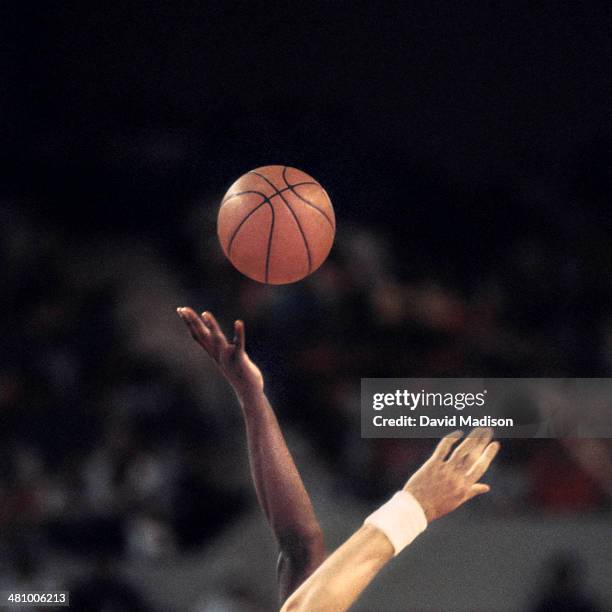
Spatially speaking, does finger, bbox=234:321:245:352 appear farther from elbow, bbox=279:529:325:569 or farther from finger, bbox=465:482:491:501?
finger, bbox=465:482:491:501

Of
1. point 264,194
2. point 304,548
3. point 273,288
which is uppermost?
point 264,194

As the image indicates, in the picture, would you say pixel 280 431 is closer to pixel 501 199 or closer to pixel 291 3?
pixel 501 199

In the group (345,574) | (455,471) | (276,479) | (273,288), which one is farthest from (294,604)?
(273,288)

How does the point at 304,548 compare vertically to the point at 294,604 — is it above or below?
above

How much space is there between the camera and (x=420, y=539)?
2.11 metres

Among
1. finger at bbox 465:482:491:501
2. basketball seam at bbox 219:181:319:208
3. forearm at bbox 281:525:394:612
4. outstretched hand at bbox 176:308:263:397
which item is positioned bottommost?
forearm at bbox 281:525:394:612

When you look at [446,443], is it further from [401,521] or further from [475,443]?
[401,521]

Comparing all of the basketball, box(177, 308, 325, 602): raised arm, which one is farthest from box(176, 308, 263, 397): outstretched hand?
the basketball

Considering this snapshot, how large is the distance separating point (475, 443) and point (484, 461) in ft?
0.15

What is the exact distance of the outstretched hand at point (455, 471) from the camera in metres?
2.12

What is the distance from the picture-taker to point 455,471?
85.4 inches

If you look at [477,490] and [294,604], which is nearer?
[294,604]

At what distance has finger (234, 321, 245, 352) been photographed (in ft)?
6.77

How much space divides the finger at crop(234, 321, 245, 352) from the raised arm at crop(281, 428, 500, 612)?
1.61ft
